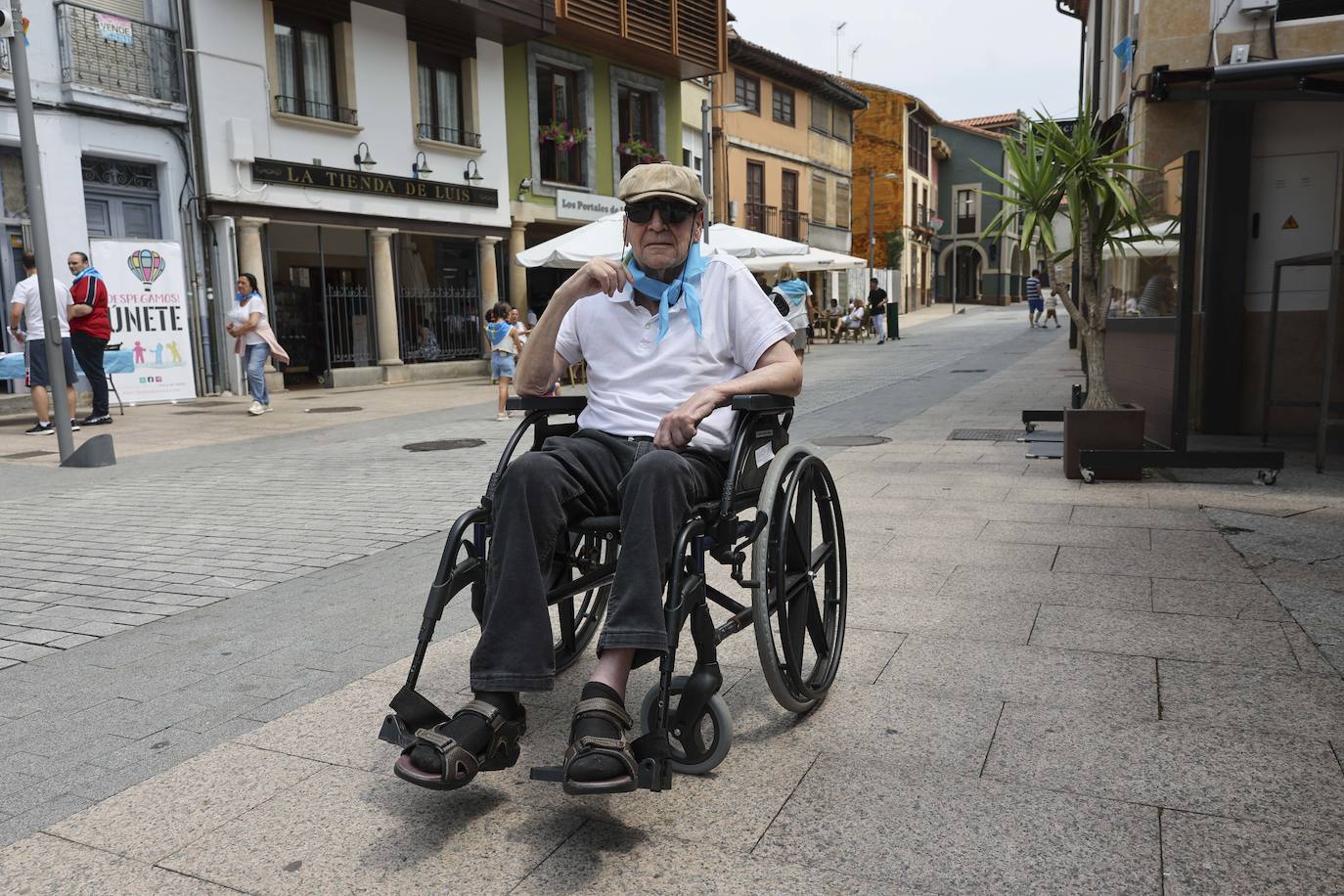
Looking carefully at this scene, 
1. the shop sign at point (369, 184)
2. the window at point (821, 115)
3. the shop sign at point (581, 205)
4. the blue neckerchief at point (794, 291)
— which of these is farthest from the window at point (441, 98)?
the window at point (821, 115)

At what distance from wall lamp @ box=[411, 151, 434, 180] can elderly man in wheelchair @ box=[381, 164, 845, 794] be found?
→ 16735mm

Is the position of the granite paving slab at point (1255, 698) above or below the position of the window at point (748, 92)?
below

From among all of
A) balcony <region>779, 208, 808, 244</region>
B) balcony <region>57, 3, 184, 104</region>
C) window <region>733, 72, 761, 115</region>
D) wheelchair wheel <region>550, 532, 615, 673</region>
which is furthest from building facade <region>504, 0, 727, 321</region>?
wheelchair wheel <region>550, 532, 615, 673</region>

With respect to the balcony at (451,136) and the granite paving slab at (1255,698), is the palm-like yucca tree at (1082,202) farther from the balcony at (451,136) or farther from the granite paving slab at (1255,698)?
the balcony at (451,136)

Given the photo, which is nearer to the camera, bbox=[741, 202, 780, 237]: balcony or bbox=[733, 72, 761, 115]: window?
bbox=[733, 72, 761, 115]: window

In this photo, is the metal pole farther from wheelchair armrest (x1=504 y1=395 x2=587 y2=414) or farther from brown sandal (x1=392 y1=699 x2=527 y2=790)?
brown sandal (x1=392 y1=699 x2=527 y2=790)

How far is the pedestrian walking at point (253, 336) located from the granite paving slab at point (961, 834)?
37.6 ft

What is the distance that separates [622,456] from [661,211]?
73cm

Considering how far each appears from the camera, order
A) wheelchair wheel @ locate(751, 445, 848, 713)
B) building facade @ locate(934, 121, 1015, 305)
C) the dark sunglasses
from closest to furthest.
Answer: wheelchair wheel @ locate(751, 445, 848, 713) → the dark sunglasses → building facade @ locate(934, 121, 1015, 305)

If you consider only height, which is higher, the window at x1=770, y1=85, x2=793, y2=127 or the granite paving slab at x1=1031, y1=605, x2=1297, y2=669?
the window at x1=770, y1=85, x2=793, y2=127

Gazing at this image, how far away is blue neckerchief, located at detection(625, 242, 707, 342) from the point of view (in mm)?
2990

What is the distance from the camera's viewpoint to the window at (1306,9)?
7.59 meters

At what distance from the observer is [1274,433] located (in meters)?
8.46

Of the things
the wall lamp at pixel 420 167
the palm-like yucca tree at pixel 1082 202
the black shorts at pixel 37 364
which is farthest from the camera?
the wall lamp at pixel 420 167
